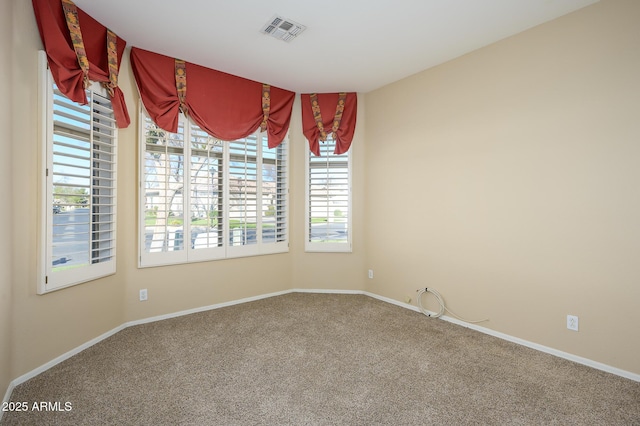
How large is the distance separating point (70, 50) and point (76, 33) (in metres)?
0.14

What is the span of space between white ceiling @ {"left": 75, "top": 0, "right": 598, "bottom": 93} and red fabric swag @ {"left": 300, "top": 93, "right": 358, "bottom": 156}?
1.92 feet

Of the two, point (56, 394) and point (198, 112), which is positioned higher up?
point (198, 112)

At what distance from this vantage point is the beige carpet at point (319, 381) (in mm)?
1783

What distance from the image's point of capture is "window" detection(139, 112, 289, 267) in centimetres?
315

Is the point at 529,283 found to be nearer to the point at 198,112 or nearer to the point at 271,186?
the point at 271,186

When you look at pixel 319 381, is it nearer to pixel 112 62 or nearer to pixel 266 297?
pixel 266 297

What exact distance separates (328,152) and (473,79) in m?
1.87

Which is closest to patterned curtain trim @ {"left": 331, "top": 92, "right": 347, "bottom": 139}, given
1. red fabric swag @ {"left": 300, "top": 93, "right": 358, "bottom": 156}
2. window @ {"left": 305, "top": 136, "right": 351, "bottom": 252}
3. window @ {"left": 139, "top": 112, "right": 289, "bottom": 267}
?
red fabric swag @ {"left": 300, "top": 93, "right": 358, "bottom": 156}

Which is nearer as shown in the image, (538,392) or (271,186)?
(538,392)

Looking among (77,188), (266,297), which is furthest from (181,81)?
(266,297)

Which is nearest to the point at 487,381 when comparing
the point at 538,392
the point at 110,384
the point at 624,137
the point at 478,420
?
the point at 538,392

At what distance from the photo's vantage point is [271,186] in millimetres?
4043

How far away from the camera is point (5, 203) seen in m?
1.93

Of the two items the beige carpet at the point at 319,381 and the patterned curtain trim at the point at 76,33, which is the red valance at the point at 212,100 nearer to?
the patterned curtain trim at the point at 76,33
